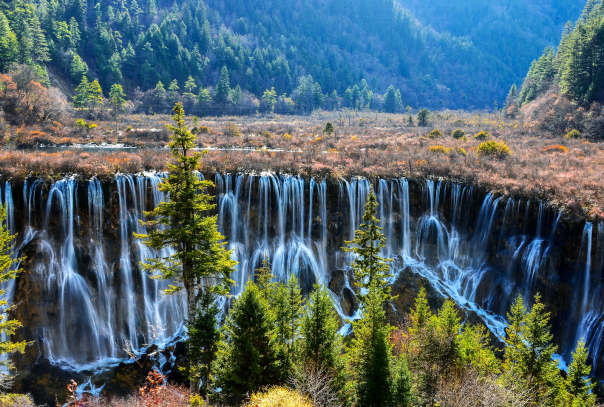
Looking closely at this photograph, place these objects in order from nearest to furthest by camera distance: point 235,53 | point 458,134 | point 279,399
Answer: point 279,399, point 458,134, point 235,53

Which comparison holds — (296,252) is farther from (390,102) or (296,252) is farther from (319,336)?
(390,102)

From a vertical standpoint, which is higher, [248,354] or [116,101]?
[116,101]

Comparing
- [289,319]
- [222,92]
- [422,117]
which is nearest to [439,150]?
[289,319]

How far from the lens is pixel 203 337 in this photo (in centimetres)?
1817

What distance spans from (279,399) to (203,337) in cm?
558

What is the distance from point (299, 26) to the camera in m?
188

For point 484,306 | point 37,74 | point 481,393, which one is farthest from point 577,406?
point 37,74

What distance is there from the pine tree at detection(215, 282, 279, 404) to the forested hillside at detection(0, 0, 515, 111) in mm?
75286

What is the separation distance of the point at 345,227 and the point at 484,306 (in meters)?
13.9

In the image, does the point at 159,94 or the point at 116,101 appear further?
the point at 159,94

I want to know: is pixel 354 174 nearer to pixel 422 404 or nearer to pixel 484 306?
pixel 484 306

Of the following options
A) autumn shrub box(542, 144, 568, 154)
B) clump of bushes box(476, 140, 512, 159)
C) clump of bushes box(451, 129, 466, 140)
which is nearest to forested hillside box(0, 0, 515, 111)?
clump of bushes box(451, 129, 466, 140)

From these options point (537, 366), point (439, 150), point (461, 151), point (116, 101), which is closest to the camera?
point (537, 366)

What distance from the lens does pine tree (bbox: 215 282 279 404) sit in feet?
54.0
